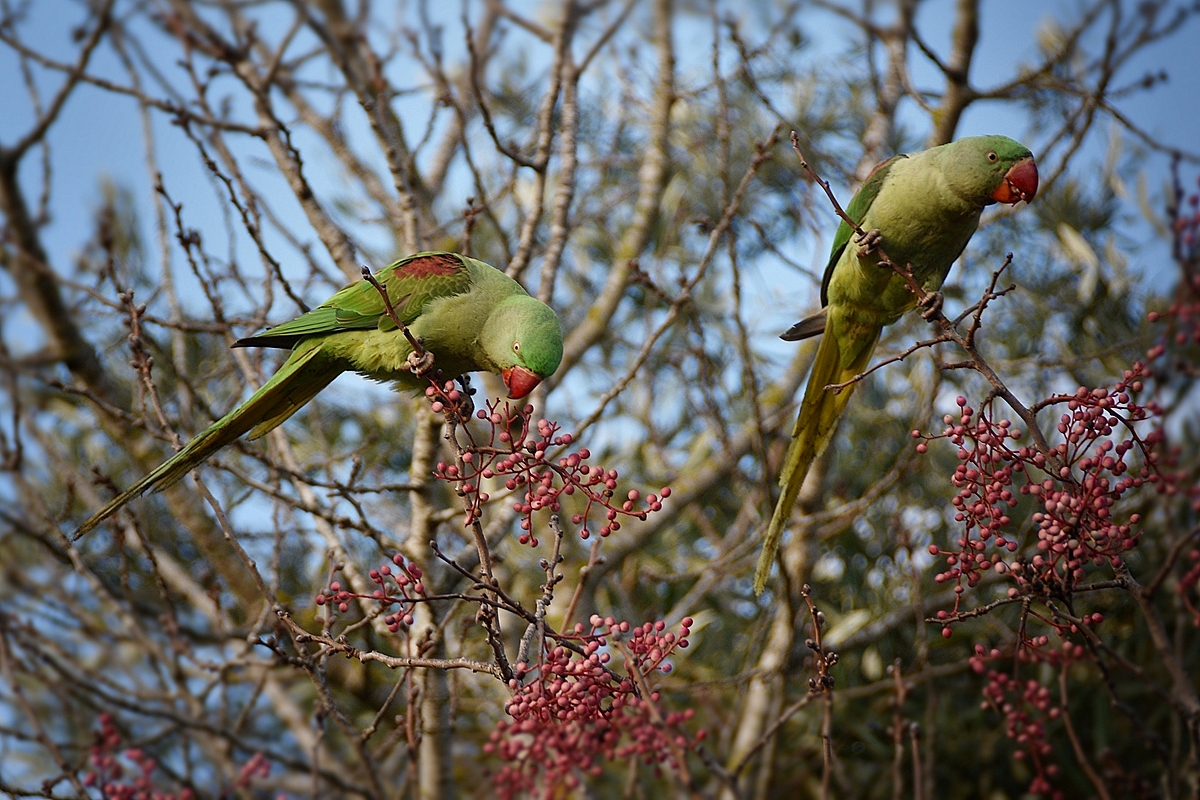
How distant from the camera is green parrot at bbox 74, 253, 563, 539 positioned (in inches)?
114

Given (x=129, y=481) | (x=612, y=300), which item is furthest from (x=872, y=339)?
(x=129, y=481)

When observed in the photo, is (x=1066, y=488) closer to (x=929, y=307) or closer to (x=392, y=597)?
(x=929, y=307)

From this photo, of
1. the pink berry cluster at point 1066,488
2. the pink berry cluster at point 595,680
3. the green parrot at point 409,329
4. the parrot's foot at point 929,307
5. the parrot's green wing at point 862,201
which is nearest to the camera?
the pink berry cluster at point 595,680

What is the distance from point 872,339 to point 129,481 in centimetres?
368

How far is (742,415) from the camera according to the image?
481cm

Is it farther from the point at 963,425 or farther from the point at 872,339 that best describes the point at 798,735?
the point at 963,425

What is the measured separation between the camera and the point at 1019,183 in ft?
9.70

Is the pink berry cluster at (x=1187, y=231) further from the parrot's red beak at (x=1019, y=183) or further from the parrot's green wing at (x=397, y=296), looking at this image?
the parrot's green wing at (x=397, y=296)

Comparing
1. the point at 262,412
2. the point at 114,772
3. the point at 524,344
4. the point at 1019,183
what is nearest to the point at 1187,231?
the point at 1019,183

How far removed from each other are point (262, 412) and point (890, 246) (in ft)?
6.48

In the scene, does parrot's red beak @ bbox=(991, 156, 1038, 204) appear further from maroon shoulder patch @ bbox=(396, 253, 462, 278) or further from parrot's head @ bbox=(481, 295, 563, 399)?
maroon shoulder patch @ bbox=(396, 253, 462, 278)

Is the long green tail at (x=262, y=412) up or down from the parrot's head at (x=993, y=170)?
down

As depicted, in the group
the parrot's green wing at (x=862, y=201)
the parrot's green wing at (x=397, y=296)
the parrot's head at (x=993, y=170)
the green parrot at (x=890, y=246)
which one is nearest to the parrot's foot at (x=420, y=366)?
the parrot's green wing at (x=397, y=296)

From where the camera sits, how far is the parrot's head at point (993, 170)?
116 inches
